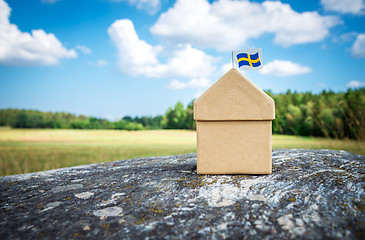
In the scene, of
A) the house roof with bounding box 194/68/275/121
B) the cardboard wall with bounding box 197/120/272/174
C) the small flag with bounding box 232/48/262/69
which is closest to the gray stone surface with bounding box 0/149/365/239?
the cardboard wall with bounding box 197/120/272/174

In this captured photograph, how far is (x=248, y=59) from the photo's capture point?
130 inches

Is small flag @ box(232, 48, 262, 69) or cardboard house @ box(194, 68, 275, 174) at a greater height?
small flag @ box(232, 48, 262, 69)

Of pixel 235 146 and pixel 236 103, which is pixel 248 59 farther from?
pixel 235 146

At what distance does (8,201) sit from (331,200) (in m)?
3.20

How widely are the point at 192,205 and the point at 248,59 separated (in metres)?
1.94

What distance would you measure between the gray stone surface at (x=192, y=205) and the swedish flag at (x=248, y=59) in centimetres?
136

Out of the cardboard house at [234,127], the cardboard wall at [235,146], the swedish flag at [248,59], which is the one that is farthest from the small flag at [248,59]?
the cardboard wall at [235,146]

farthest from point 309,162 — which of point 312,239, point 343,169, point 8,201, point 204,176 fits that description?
point 8,201

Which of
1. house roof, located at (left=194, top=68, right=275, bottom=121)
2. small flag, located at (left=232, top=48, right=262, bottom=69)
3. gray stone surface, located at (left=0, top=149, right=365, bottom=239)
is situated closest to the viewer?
gray stone surface, located at (left=0, top=149, right=365, bottom=239)

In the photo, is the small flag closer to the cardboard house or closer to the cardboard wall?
the cardboard house

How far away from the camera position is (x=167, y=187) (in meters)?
2.84

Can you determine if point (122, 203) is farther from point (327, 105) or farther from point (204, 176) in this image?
point (327, 105)

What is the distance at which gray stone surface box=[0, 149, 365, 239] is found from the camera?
193 centimetres

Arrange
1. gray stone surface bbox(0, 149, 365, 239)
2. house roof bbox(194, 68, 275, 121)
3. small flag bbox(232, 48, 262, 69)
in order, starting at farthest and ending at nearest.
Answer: small flag bbox(232, 48, 262, 69), house roof bbox(194, 68, 275, 121), gray stone surface bbox(0, 149, 365, 239)
